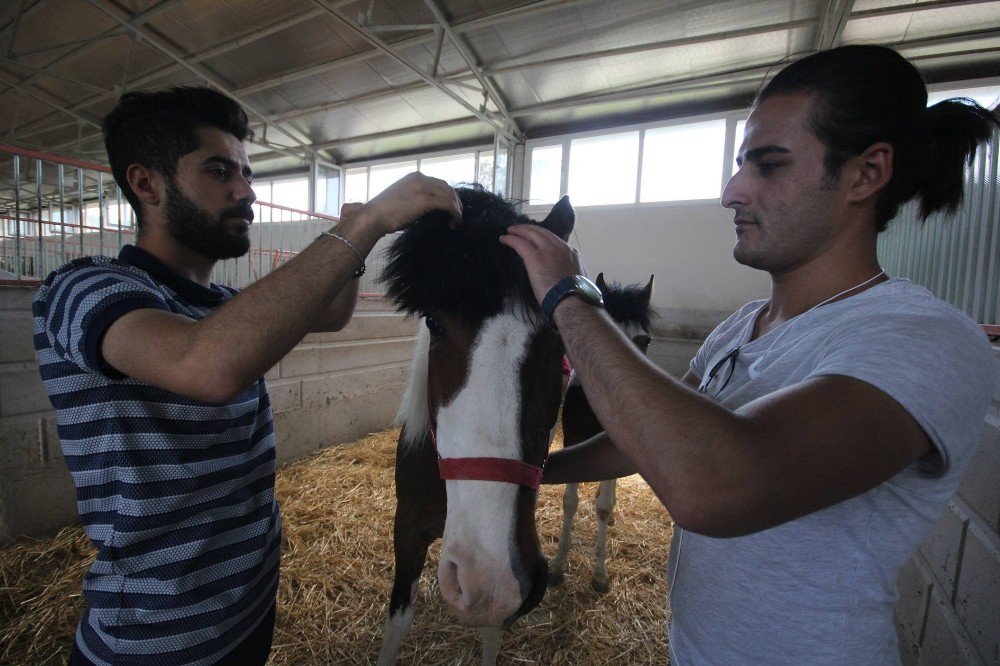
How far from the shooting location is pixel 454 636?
2217mm

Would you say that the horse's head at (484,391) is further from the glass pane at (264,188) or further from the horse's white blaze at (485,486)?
the glass pane at (264,188)

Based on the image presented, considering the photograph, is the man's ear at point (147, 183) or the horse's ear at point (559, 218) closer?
the man's ear at point (147, 183)

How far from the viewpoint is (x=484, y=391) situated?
41.9 inches

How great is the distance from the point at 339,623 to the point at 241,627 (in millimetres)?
1426

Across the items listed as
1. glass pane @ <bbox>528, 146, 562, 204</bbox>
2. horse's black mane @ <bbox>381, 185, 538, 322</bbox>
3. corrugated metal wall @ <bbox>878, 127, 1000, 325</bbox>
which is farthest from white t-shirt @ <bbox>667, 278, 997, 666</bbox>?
glass pane @ <bbox>528, 146, 562, 204</bbox>

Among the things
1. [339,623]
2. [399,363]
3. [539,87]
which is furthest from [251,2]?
[339,623]

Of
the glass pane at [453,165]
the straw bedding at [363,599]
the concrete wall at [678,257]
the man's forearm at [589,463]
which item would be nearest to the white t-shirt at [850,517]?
the man's forearm at [589,463]

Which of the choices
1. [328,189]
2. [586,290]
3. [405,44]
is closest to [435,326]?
[586,290]

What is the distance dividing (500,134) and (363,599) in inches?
353

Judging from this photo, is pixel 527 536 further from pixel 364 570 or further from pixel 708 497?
pixel 364 570

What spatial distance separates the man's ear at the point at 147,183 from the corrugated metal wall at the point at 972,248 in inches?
94.1

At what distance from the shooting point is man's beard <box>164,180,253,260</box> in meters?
1.17

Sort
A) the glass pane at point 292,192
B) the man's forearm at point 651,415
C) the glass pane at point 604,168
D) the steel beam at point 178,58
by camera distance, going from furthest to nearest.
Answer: the glass pane at point 292,192 < the glass pane at point 604,168 < the steel beam at point 178,58 < the man's forearm at point 651,415

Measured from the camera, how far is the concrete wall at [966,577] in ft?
4.00
